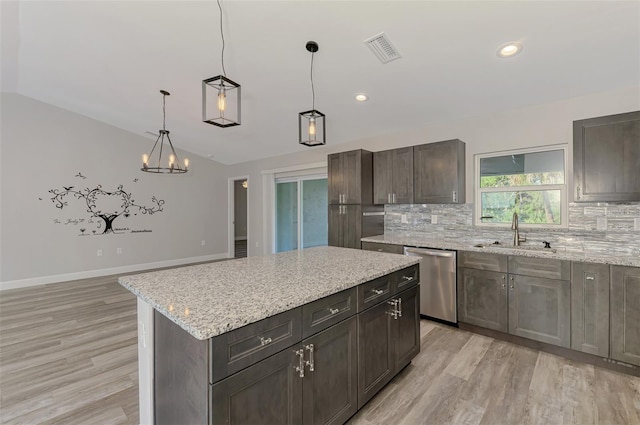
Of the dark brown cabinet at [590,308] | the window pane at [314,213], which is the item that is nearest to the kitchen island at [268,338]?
the dark brown cabinet at [590,308]

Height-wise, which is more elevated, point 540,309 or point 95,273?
point 540,309

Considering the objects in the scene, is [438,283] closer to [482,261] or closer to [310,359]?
[482,261]

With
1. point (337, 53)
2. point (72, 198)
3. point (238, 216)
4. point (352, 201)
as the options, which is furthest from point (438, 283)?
point (238, 216)

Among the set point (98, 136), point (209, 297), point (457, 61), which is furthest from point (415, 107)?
point (98, 136)

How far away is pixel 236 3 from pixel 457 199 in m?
3.08

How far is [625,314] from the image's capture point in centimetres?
232

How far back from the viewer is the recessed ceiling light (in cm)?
239

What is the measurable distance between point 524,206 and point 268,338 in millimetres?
3449

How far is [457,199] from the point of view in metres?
3.52

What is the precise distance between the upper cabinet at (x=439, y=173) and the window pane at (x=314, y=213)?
84.5 inches

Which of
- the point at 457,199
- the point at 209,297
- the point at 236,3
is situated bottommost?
the point at 209,297

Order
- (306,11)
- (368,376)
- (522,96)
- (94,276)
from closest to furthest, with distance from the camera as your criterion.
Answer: (368,376) → (306,11) → (522,96) → (94,276)

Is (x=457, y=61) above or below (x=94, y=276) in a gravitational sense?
above

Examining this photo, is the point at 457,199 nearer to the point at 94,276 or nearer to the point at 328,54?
the point at 328,54
